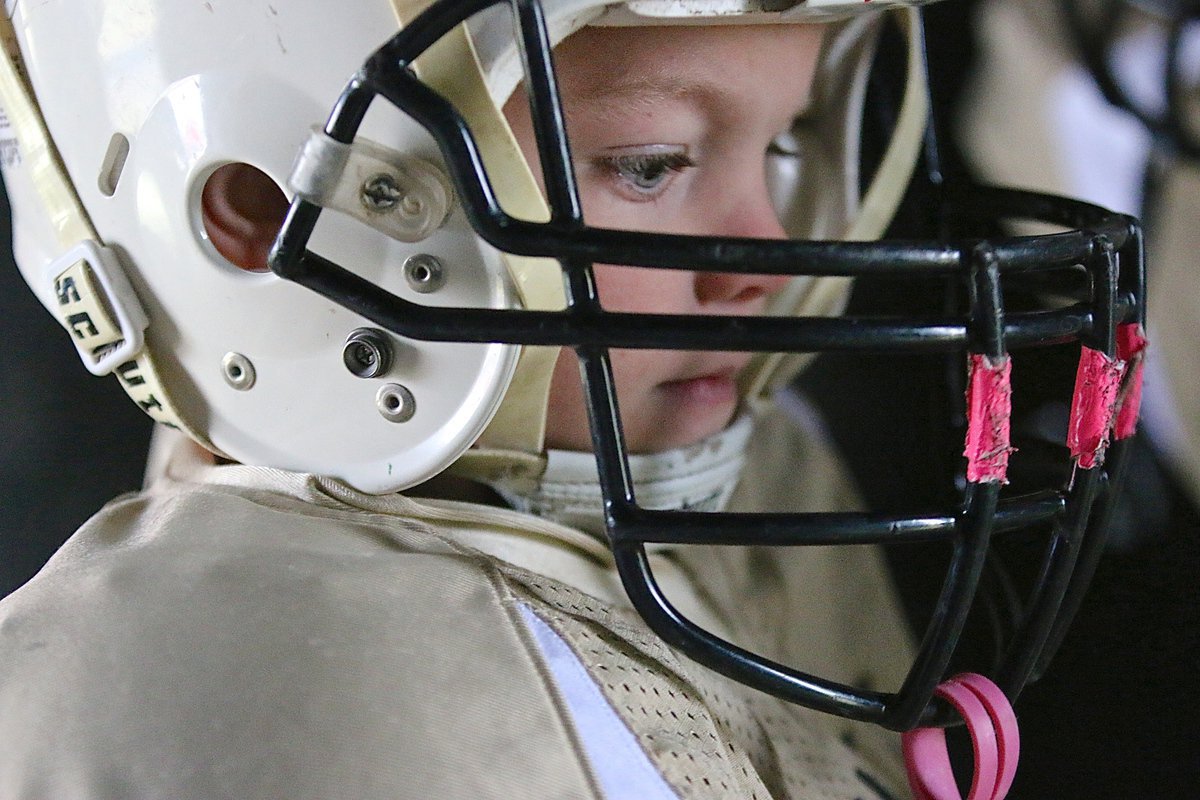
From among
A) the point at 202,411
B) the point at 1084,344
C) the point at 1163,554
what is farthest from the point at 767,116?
the point at 1163,554

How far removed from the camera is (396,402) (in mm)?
594

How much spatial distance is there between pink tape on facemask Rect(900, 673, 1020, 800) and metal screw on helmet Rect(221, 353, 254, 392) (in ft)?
1.42

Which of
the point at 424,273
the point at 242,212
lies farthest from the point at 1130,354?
the point at 242,212

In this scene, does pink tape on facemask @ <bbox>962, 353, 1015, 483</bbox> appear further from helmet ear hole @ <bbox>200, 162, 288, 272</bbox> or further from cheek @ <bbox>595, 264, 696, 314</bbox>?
helmet ear hole @ <bbox>200, 162, 288, 272</bbox>

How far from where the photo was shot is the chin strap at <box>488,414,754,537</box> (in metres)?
0.68

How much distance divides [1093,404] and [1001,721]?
0.19 meters

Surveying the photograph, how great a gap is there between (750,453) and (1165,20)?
0.51 meters

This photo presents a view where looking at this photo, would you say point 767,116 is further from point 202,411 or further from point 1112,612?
point 1112,612

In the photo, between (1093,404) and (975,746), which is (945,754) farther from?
(1093,404)

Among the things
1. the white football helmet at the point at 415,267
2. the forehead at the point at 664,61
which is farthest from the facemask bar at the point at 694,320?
the forehead at the point at 664,61

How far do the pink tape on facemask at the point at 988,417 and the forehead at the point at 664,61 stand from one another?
23cm

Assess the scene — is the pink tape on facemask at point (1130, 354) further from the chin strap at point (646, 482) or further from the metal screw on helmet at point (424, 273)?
the metal screw on helmet at point (424, 273)

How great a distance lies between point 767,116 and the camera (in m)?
0.67

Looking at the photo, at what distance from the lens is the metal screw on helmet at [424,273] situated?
56cm
